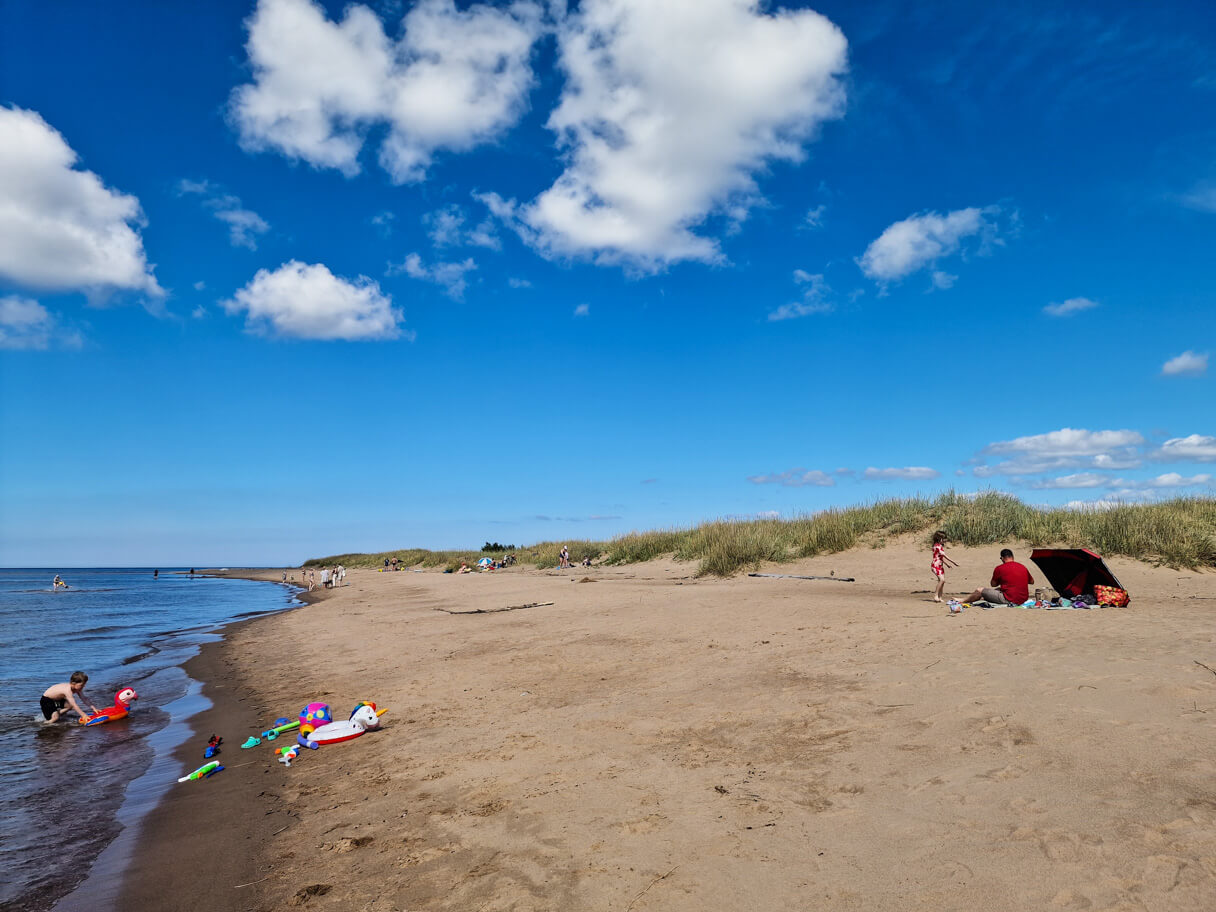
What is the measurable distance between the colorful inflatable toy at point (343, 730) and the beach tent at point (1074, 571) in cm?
1152

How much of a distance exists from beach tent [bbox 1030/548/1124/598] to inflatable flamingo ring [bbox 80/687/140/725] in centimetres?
1566

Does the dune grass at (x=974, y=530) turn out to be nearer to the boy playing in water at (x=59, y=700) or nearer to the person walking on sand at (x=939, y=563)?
the person walking on sand at (x=939, y=563)

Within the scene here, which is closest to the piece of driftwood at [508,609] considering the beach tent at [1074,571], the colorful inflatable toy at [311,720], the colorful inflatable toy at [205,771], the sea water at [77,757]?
the sea water at [77,757]

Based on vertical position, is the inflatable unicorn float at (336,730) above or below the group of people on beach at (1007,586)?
below

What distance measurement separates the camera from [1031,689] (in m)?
6.25

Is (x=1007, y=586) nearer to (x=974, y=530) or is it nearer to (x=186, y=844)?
(x=974, y=530)

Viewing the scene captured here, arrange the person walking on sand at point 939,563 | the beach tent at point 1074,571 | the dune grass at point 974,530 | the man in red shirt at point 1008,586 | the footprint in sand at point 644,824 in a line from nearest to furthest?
the footprint in sand at point 644,824 < the beach tent at point 1074,571 < the man in red shirt at point 1008,586 < the person walking on sand at point 939,563 < the dune grass at point 974,530

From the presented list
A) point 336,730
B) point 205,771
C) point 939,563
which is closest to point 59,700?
point 205,771

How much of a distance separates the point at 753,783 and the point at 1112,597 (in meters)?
9.86

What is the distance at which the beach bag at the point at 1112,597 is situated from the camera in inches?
439

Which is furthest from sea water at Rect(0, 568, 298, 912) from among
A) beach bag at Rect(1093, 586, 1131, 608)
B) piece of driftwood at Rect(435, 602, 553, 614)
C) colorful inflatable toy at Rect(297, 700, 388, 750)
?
beach bag at Rect(1093, 586, 1131, 608)

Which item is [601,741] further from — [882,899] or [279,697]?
[279,697]

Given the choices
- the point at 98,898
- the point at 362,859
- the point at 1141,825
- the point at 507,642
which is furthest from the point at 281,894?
the point at 507,642

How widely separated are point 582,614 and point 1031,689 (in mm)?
9517
